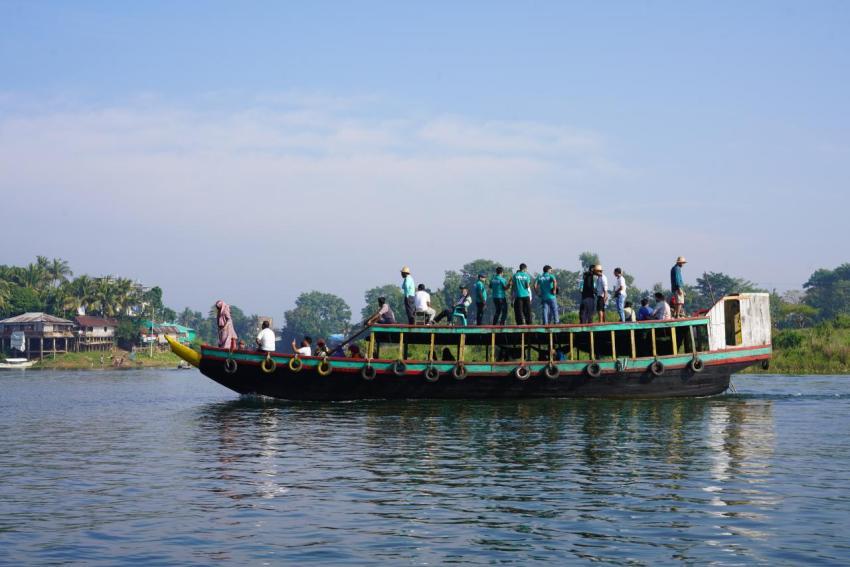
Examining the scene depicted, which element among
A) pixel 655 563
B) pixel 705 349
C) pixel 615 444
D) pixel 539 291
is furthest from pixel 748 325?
pixel 655 563

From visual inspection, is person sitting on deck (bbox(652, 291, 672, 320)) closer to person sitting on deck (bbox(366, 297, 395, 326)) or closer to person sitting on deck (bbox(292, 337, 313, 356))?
person sitting on deck (bbox(366, 297, 395, 326))

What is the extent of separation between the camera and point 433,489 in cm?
1491

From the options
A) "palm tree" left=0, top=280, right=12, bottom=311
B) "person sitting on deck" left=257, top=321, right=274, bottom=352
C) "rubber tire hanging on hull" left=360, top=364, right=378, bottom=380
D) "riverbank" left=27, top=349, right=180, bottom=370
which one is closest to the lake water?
"rubber tire hanging on hull" left=360, top=364, right=378, bottom=380

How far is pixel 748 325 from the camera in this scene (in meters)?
30.9

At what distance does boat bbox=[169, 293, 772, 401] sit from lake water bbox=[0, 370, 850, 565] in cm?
296

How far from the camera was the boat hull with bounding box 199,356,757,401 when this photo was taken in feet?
97.6

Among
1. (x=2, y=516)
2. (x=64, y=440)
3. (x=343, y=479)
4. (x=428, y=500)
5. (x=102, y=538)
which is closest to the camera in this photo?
(x=102, y=538)

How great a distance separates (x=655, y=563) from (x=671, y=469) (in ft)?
20.9

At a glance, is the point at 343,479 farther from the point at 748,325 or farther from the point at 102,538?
the point at 748,325

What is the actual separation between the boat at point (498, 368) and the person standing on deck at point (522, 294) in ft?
2.08

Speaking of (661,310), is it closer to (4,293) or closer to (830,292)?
(4,293)

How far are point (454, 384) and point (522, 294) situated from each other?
344cm

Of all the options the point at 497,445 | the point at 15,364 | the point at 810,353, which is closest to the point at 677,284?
the point at 497,445

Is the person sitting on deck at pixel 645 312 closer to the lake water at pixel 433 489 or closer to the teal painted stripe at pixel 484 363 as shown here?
the teal painted stripe at pixel 484 363
